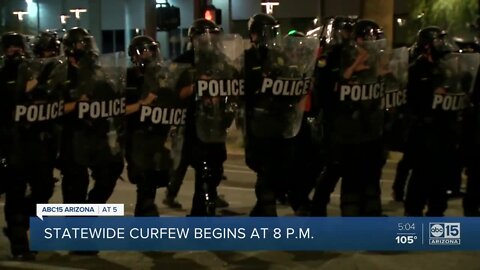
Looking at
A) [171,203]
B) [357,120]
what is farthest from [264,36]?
[171,203]

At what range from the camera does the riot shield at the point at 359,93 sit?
264 inches

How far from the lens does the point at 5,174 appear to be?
6551 mm

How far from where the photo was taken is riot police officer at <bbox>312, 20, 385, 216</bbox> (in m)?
6.72

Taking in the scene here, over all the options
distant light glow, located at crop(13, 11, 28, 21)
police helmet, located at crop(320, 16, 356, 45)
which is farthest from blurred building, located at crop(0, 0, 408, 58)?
police helmet, located at crop(320, 16, 356, 45)

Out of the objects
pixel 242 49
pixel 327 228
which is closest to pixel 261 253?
pixel 327 228

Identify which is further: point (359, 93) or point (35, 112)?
point (359, 93)

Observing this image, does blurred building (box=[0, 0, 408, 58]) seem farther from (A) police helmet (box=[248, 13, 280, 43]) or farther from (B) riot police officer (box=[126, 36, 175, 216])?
(B) riot police officer (box=[126, 36, 175, 216])

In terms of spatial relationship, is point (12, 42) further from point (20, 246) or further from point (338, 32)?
point (338, 32)

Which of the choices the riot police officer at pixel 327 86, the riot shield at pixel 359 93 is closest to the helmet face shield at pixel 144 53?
the riot police officer at pixel 327 86

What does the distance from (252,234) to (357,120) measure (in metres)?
1.25

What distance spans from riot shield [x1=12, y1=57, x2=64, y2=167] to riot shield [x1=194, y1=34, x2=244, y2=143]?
1114mm

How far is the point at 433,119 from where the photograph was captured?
6.97 meters

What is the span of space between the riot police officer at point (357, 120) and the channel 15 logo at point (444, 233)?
0.64m

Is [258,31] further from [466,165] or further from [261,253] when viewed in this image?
[466,165]
